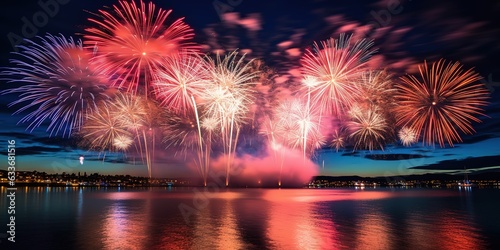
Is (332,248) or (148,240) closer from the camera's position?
(332,248)

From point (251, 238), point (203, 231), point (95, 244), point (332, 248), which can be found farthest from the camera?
point (203, 231)

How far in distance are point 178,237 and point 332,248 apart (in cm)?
1051

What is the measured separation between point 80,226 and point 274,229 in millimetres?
17026

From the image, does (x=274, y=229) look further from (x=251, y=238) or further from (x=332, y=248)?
(x=332, y=248)

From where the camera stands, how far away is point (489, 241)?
26.2 metres

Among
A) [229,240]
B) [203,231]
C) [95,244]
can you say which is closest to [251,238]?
[229,240]

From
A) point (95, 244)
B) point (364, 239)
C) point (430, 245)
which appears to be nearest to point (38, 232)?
point (95, 244)

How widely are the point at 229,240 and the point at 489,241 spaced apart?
60.0 feet

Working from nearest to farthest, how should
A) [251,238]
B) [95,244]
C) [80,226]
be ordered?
[95,244], [251,238], [80,226]

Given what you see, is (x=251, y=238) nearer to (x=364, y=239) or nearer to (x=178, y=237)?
(x=178, y=237)

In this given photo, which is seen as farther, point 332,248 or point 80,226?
point 80,226

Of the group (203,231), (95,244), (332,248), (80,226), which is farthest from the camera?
(80,226)

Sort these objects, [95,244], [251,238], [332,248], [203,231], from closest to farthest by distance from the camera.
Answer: [332,248], [95,244], [251,238], [203,231]

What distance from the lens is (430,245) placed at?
2364 centimetres
